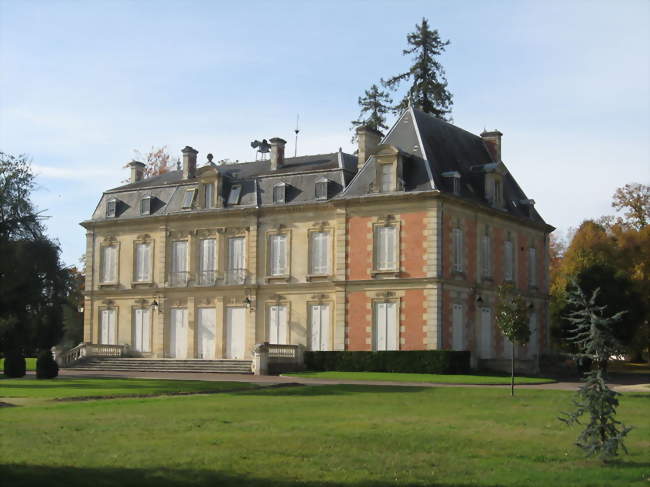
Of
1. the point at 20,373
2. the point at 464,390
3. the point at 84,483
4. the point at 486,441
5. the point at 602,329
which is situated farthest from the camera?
the point at 20,373

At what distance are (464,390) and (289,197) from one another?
17147 mm

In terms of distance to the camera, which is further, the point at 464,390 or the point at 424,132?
the point at 424,132

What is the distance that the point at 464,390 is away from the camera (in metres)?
25.4

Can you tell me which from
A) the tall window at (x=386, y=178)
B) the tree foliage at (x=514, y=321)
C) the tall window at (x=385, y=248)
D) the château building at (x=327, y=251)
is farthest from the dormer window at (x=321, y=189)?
the tree foliage at (x=514, y=321)

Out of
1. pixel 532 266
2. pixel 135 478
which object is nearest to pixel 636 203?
pixel 532 266

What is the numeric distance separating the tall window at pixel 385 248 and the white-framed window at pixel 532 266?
8.88 metres

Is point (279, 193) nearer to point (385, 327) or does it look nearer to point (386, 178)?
point (386, 178)

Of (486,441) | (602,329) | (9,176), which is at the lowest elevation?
(486,441)

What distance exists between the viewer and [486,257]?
40.0 metres

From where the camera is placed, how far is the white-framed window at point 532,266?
43.6m

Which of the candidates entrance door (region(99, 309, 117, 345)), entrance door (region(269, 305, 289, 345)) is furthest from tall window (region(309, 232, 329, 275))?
entrance door (region(99, 309, 117, 345))

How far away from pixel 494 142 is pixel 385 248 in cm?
1026

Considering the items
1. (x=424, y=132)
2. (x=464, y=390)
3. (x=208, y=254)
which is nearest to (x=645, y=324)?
(x=424, y=132)

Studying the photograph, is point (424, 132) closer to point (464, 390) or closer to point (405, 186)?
point (405, 186)
